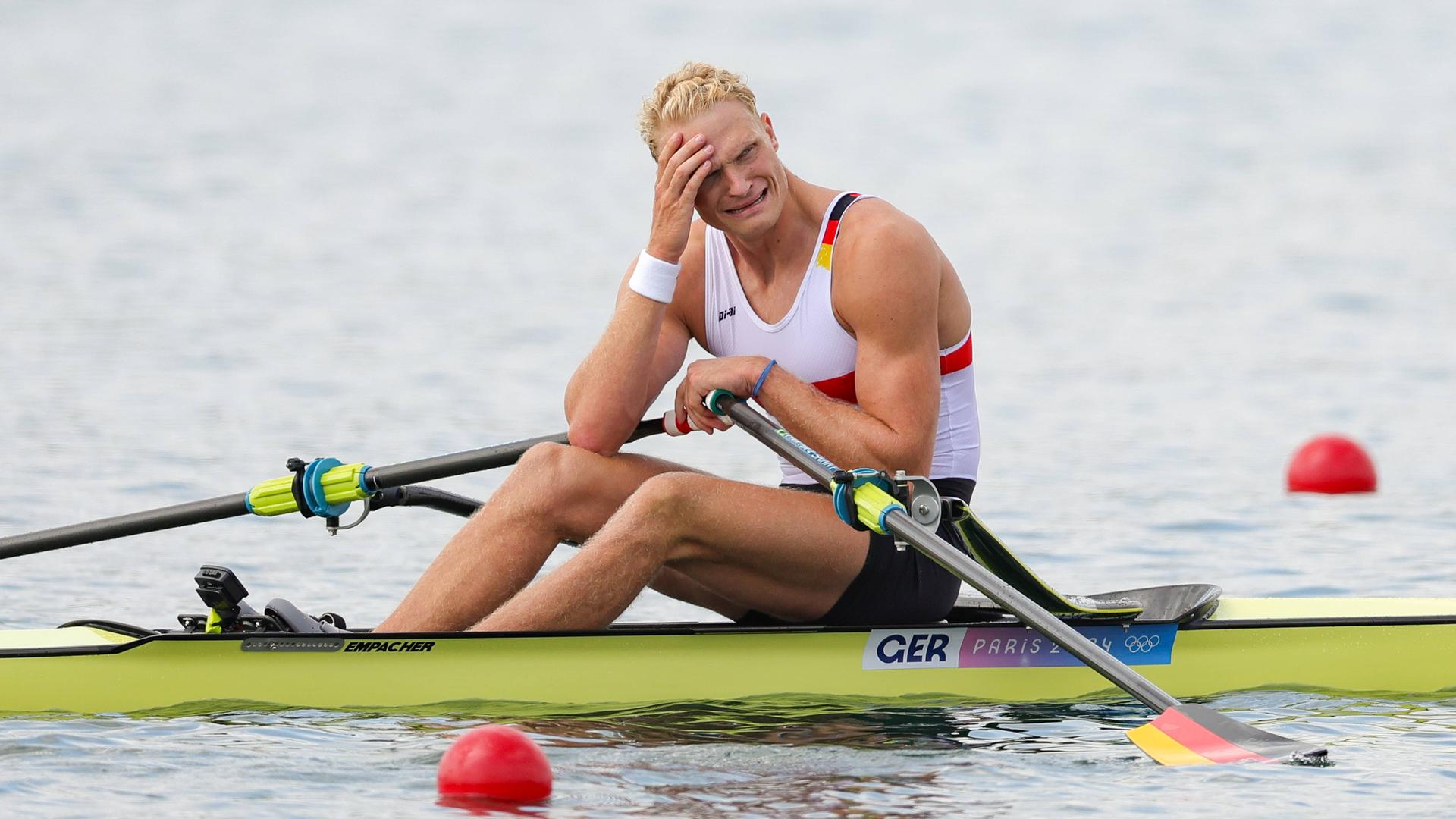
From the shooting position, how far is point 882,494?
16.7ft

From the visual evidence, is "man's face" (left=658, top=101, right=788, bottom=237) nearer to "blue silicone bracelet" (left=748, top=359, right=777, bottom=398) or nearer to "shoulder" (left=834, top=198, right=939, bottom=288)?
"shoulder" (left=834, top=198, right=939, bottom=288)

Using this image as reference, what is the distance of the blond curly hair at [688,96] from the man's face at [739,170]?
0.02 meters

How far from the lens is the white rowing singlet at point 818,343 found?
212 inches

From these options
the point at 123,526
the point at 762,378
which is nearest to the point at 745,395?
the point at 762,378

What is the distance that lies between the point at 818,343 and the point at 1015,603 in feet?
2.97

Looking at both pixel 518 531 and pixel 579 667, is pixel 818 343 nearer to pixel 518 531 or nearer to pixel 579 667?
pixel 518 531

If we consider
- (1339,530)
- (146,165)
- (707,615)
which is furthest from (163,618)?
(146,165)

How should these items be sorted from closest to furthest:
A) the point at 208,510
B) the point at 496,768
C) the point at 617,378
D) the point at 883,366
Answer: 1. the point at 496,768
2. the point at 883,366
3. the point at 617,378
4. the point at 208,510

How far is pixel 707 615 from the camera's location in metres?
7.95

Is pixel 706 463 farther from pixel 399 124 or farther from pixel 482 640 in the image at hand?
pixel 399 124

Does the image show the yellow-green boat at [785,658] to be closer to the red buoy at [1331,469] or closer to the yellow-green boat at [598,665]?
the yellow-green boat at [598,665]

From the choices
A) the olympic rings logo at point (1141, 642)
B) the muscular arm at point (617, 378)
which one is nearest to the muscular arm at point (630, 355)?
the muscular arm at point (617, 378)

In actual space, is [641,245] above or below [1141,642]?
above

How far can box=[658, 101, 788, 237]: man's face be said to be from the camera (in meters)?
5.27
